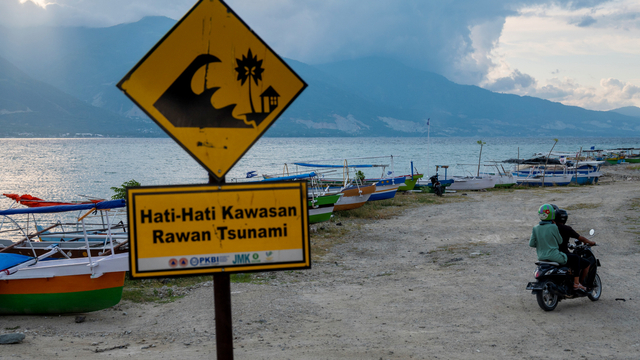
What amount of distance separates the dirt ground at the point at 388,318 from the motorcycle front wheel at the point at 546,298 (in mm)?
127

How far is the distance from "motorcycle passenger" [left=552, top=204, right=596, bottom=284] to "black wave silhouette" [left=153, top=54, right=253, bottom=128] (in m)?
6.66

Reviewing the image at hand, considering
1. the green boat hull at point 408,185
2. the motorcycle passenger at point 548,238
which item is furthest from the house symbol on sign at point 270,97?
the green boat hull at point 408,185

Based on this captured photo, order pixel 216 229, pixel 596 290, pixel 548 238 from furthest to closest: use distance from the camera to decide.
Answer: pixel 596 290
pixel 548 238
pixel 216 229

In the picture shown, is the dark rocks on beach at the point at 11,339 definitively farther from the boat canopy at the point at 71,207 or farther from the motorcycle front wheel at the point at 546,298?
the motorcycle front wheel at the point at 546,298

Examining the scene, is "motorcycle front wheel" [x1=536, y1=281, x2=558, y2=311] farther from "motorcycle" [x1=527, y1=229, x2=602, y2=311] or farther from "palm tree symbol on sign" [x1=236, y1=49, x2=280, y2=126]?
"palm tree symbol on sign" [x1=236, y1=49, x2=280, y2=126]

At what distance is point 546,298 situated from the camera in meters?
7.60

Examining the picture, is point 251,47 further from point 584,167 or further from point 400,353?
point 584,167

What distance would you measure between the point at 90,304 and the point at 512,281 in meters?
8.54

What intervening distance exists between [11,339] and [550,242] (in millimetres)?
8372

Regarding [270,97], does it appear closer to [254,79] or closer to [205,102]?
[254,79]

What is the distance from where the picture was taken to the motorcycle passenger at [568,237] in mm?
7434

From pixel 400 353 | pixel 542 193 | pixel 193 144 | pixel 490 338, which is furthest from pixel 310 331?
pixel 542 193

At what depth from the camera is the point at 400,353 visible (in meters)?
6.06

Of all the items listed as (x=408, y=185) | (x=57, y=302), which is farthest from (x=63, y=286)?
(x=408, y=185)
